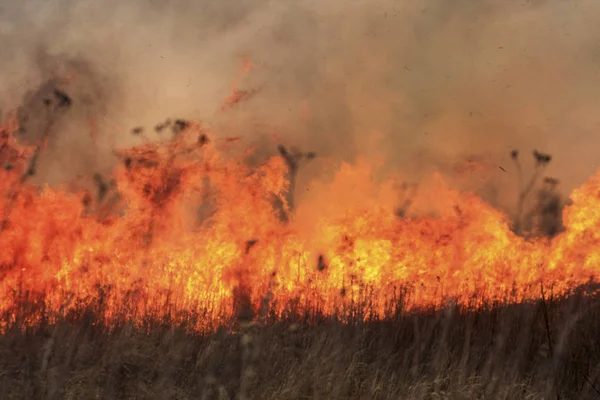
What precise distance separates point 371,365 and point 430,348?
5.84ft

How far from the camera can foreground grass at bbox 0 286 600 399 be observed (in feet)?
24.3

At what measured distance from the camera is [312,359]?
859 centimetres

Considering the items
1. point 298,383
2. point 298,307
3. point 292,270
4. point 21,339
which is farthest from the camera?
point 292,270

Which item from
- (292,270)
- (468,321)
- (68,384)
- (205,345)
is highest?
(292,270)

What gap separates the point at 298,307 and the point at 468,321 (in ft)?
9.43

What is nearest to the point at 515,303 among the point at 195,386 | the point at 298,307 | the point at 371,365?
the point at 371,365

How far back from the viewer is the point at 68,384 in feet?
23.5

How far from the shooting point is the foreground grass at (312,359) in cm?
739

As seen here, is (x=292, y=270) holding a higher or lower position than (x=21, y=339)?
higher

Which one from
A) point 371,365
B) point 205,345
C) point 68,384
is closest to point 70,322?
point 205,345

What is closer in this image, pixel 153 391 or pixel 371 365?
pixel 153 391

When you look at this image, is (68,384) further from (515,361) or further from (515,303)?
(515,303)

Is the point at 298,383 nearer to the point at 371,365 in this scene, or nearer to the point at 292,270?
the point at 371,365

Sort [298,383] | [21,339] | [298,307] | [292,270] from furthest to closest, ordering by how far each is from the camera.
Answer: [292,270]
[298,307]
[21,339]
[298,383]
